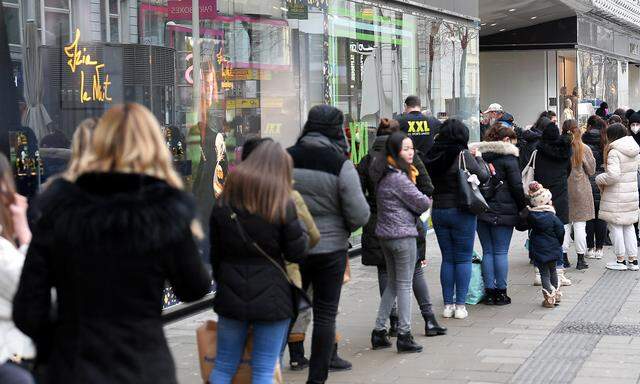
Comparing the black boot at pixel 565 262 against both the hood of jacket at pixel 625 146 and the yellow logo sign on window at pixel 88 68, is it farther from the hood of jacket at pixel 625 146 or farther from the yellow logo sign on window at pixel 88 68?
the yellow logo sign on window at pixel 88 68

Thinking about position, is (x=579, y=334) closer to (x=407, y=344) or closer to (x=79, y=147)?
(x=407, y=344)

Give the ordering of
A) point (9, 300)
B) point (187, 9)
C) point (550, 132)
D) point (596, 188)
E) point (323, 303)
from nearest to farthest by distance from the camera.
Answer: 1. point (9, 300)
2. point (323, 303)
3. point (187, 9)
4. point (550, 132)
5. point (596, 188)

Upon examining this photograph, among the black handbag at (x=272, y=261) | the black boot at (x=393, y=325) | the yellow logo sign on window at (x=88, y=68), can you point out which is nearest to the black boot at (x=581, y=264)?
the black boot at (x=393, y=325)

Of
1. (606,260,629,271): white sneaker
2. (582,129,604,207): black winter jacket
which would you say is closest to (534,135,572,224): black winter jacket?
(606,260,629,271): white sneaker

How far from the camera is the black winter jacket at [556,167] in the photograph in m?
12.1

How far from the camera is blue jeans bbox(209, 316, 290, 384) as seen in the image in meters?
5.59

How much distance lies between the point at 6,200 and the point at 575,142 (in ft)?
30.8

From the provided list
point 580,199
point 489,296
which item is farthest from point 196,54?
point 580,199

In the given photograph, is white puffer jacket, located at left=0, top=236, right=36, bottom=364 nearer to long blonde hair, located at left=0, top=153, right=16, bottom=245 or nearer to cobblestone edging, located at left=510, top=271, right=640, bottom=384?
long blonde hair, located at left=0, top=153, right=16, bottom=245

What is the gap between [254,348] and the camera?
5.61 m

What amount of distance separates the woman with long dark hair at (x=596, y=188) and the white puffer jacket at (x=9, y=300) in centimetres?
1015

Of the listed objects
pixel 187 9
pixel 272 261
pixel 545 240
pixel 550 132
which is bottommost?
pixel 545 240

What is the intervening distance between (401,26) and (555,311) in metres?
6.57

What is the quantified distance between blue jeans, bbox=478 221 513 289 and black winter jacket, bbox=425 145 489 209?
0.99 meters
